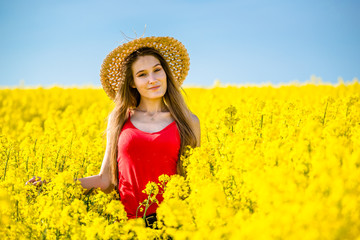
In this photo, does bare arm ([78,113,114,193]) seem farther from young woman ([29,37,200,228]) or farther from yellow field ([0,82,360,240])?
yellow field ([0,82,360,240])

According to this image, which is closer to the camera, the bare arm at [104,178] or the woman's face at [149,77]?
the bare arm at [104,178]

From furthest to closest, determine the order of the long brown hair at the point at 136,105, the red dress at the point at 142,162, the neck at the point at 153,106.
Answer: the neck at the point at 153,106, the long brown hair at the point at 136,105, the red dress at the point at 142,162

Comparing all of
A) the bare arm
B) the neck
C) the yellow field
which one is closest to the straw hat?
the neck

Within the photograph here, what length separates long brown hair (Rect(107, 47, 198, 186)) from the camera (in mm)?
3611

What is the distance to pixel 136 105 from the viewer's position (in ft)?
13.3

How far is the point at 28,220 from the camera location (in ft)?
9.02

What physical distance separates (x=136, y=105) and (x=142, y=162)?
0.83 meters

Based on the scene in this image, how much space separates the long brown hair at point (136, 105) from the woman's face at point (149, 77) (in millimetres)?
88

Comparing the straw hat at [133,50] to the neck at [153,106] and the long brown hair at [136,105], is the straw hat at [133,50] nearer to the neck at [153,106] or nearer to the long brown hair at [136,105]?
the long brown hair at [136,105]

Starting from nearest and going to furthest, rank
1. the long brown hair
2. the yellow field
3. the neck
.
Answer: the yellow field → the long brown hair → the neck

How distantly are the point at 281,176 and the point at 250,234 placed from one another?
1.40 ft

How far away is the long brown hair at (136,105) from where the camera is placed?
3611mm

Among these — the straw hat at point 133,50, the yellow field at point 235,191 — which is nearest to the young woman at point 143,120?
the straw hat at point 133,50

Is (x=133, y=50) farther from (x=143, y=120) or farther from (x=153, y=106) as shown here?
(x=143, y=120)
